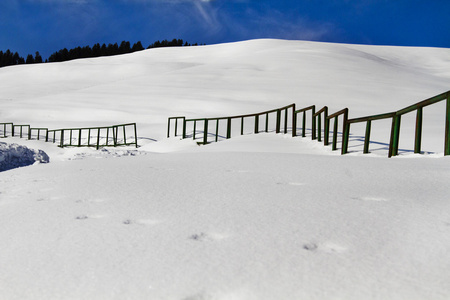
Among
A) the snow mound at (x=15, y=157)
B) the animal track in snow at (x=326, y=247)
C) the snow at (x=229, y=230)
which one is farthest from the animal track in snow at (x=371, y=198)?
the snow mound at (x=15, y=157)

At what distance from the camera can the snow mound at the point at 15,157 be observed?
6531mm

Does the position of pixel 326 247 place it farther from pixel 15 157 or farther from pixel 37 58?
pixel 37 58

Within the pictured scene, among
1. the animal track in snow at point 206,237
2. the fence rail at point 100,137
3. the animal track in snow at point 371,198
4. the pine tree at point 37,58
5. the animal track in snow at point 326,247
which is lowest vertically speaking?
the animal track in snow at point 206,237

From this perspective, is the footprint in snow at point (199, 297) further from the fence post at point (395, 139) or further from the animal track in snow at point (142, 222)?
the fence post at point (395, 139)

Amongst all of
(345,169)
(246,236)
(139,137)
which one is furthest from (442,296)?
(139,137)

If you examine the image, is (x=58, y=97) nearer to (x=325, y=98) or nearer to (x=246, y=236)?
(x=325, y=98)

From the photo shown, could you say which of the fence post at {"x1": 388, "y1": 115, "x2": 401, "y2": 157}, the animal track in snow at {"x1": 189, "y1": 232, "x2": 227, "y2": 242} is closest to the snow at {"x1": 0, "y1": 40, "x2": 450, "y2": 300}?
the animal track in snow at {"x1": 189, "y1": 232, "x2": 227, "y2": 242}

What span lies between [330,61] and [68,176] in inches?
1366

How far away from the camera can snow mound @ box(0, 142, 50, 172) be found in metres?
6.53

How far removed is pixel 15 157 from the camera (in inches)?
270

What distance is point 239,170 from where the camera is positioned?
397cm

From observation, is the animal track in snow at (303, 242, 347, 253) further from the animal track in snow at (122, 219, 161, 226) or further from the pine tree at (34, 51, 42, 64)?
the pine tree at (34, 51, 42, 64)

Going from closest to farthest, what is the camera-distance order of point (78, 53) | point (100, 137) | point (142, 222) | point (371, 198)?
point (142, 222) < point (371, 198) < point (100, 137) < point (78, 53)

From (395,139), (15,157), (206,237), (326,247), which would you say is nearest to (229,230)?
(206,237)
